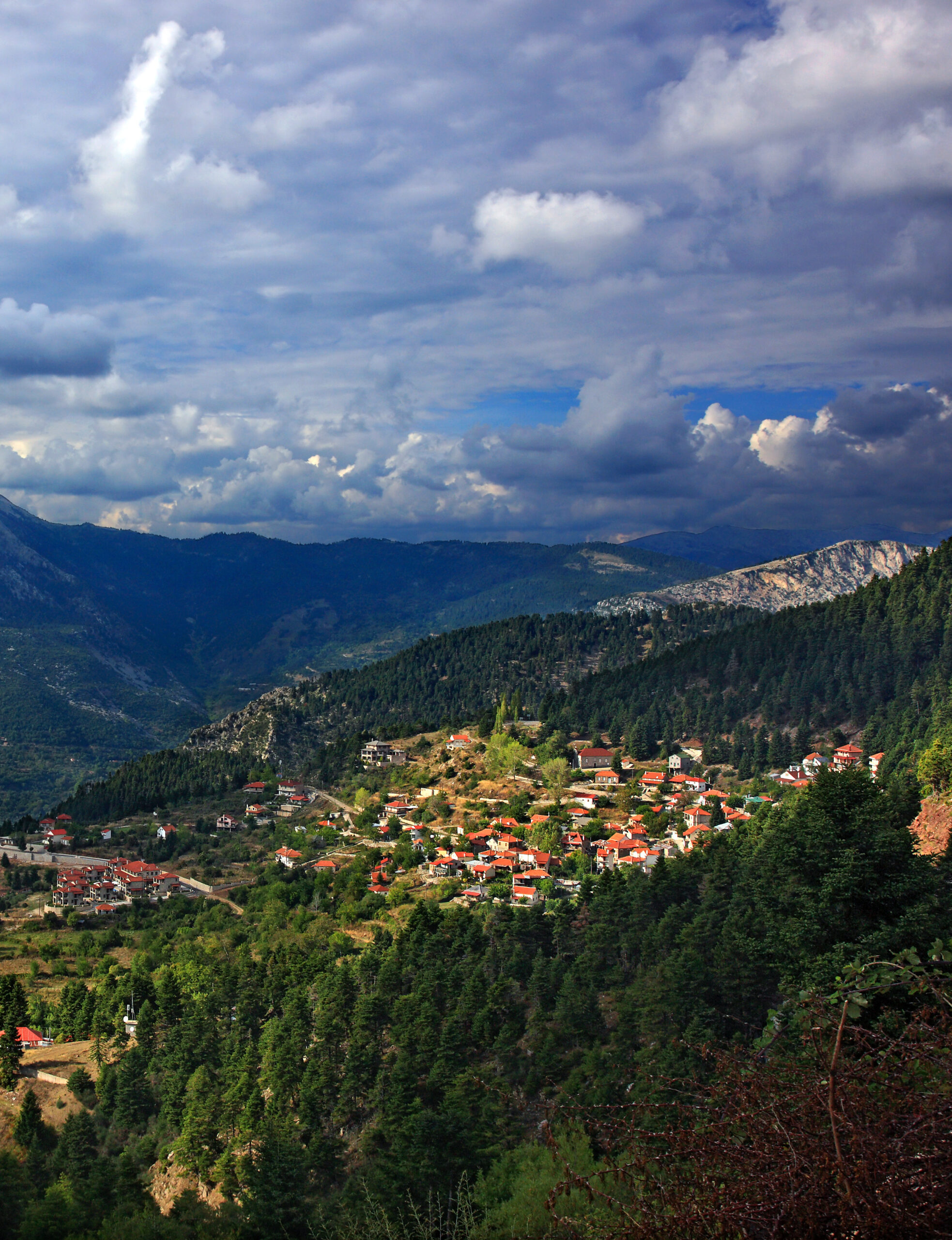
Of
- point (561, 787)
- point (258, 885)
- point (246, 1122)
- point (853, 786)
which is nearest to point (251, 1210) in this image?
point (246, 1122)

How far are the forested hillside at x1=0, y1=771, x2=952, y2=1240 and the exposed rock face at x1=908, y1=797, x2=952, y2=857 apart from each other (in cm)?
102

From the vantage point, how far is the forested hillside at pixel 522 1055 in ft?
15.9

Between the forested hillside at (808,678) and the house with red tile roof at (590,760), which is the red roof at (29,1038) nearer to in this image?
the house with red tile roof at (590,760)

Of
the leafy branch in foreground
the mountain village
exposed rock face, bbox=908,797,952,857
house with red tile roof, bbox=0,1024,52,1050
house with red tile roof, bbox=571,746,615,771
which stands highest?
the leafy branch in foreground

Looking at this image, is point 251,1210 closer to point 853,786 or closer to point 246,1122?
point 246,1122

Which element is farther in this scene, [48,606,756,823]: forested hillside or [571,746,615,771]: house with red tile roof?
[48,606,756,823]: forested hillside

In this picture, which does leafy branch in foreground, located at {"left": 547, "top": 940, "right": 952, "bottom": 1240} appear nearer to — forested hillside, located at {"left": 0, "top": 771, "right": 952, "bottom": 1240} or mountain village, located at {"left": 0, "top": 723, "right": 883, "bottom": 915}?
forested hillside, located at {"left": 0, "top": 771, "right": 952, "bottom": 1240}

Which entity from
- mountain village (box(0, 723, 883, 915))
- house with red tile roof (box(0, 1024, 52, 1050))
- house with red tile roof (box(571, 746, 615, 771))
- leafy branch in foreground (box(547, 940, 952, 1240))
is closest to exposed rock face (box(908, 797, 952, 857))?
mountain village (box(0, 723, 883, 915))

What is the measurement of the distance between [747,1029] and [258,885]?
141ft

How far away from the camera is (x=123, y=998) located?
37688 mm

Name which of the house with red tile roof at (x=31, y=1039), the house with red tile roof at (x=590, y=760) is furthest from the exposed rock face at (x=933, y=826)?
Result: the house with red tile roof at (x=590, y=760)

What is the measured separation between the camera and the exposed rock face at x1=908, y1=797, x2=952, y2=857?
26.0 meters

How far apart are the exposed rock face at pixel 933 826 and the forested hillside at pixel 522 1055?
102cm

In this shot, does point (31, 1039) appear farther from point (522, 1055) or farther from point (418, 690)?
point (418, 690)
